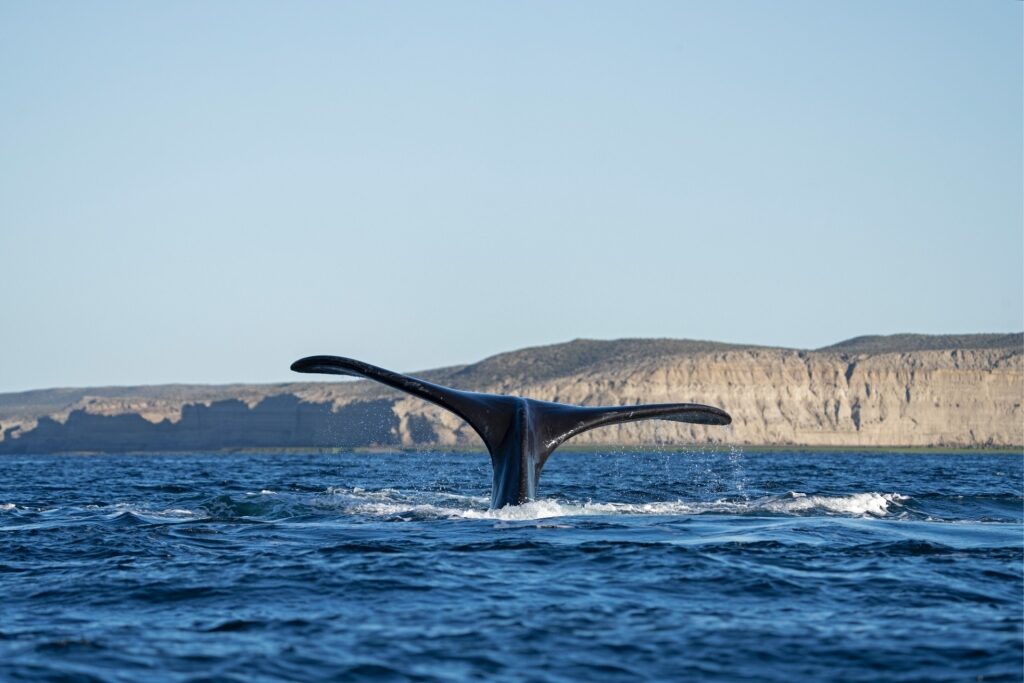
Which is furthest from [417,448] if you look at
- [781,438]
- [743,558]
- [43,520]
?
[743,558]

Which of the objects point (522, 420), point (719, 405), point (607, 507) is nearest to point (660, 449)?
point (719, 405)

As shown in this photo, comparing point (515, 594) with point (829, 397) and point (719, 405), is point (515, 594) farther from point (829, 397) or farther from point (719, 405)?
point (829, 397)

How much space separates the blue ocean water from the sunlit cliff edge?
8506 cm

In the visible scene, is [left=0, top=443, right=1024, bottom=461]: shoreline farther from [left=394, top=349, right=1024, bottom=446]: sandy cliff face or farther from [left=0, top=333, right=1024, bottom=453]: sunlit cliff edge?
[left=394, top=349, right=1024, bottom=446]: sandy cliff face

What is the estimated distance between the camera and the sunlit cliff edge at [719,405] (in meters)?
106

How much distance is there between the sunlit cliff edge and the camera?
10556 cm

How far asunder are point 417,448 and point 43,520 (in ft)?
269

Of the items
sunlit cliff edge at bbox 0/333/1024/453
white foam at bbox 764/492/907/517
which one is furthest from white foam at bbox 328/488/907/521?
sunlit cliff edge at bbox 0/333/1024/453

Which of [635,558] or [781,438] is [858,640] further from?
[781,438]

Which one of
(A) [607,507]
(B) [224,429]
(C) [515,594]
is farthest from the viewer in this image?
(B) [224,429]

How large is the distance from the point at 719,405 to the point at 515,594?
93.9 metres

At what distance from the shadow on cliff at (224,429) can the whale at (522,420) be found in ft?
297

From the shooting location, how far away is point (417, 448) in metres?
102

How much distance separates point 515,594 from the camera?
11836 mm
